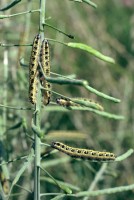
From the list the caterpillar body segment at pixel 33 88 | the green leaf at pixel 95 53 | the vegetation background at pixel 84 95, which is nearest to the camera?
the green leaf at pixel 95 53

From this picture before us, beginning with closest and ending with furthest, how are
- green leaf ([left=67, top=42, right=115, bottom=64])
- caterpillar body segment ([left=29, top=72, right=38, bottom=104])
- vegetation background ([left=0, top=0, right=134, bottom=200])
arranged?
green leaf ([left=67, top=42, right=115, bottom=64]) → caterpillar body segment ([left=29, top=72, right=38, bottom=104]) → vegetation background ([left=0, top=0, right=134, bottom=200])

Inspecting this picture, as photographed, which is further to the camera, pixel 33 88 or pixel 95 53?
pixel 33 88

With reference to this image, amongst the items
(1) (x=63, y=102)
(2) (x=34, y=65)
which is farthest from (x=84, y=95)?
(2) (x=34, y=65)

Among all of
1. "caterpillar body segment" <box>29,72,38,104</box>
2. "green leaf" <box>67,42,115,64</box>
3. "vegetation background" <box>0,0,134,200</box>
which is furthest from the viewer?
"vegetation background" <box>0,0,134,200</box>

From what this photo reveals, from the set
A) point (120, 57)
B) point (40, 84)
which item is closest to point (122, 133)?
point (120, 57)

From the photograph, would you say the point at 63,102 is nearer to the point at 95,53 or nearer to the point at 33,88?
the point at 33,88

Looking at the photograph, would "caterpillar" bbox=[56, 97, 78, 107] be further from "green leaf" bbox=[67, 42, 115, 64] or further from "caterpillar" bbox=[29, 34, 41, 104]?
"green leaf" bbox=[67, 42, 115, 64]

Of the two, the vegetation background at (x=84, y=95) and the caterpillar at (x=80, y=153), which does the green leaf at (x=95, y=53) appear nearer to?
the caterpillar at (x=80, y=153)

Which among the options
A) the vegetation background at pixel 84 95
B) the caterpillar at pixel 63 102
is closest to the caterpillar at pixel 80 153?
the caterpillar at pixel 63 102

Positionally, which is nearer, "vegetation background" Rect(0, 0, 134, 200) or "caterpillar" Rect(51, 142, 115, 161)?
"caterpillar" Rect(51, 142, 115, 161)

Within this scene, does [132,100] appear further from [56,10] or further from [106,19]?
[106,19]

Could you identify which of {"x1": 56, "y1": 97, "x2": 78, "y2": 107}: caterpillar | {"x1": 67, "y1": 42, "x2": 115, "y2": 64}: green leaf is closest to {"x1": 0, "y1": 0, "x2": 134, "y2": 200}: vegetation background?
{"x1": 56, "y1": 97, "x2": 78, "y2": 107}: caterpillar

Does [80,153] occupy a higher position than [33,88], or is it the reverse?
[33,88]
